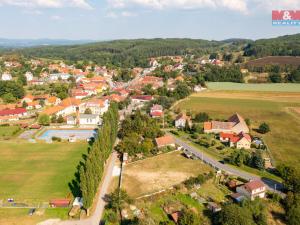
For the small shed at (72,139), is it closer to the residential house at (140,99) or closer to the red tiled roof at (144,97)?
the residential house at (140,99)

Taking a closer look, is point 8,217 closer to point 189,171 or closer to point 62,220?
point 62,220

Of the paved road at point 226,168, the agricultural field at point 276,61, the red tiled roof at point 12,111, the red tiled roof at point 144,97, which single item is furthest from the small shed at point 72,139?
the agricultural field at point 276,61

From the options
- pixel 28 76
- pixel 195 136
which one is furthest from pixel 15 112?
pixel 28 76

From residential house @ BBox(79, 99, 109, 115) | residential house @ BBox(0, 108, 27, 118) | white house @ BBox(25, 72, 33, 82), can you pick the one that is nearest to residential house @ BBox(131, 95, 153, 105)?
residential house @ BBox(79, 99, 109, 115)

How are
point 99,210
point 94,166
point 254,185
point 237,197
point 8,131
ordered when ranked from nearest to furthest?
1. point 99,210
2. point 237,197
3. point 94,166
4. point 254,185
5. point 8,131

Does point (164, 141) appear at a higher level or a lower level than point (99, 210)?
higher

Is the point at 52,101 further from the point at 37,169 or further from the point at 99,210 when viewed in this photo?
the point at 99,210

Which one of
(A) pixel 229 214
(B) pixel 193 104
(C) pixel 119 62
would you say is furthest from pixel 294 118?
(C) pixel 119 62
